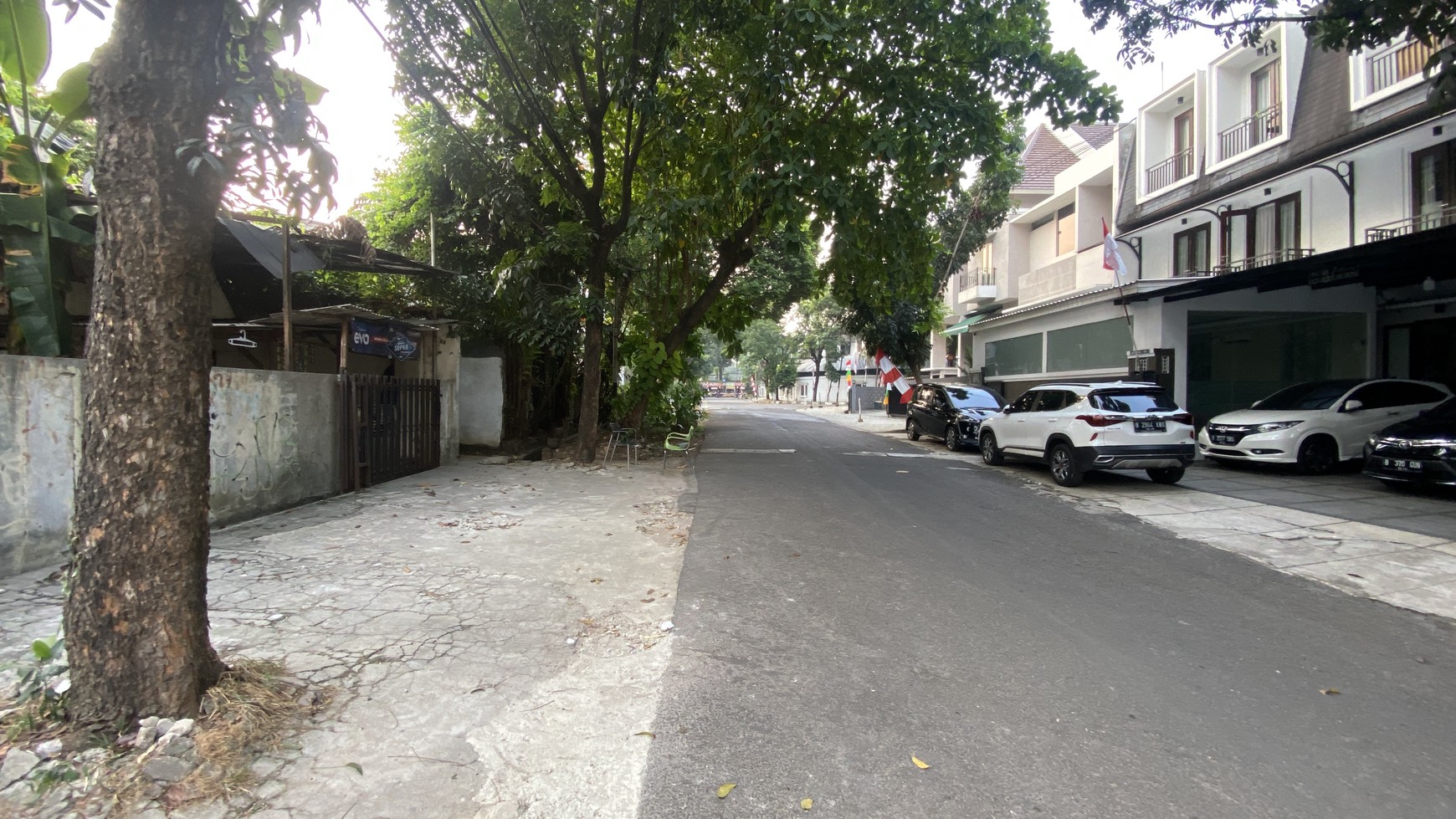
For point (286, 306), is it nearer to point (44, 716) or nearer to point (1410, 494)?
point (44, 716)

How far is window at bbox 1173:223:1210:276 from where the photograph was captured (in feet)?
55.1

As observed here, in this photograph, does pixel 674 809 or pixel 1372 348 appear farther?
pixel 1372 348

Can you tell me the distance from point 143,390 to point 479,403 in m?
12.0

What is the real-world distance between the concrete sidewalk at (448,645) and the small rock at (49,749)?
65 centimetres

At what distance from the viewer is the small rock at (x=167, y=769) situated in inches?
107

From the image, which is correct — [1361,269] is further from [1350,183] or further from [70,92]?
[70,92]

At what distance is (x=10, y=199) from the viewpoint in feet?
19.4

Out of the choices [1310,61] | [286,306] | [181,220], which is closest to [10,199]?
[286,306]

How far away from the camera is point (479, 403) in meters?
14.6

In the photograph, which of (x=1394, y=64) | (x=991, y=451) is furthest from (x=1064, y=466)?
(x=1394, y=64)

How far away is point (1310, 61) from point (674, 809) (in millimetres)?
19004

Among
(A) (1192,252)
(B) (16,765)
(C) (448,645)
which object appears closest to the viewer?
(B) (16,765)

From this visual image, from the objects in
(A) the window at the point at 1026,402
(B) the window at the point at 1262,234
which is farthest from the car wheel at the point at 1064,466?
(B) the window at the point at 1262,234

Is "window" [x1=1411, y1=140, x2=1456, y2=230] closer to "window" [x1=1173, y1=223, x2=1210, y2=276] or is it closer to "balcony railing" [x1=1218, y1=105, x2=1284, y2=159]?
"balcony railing" [x1=1218, y1=105, x2=1284, y2=159]
